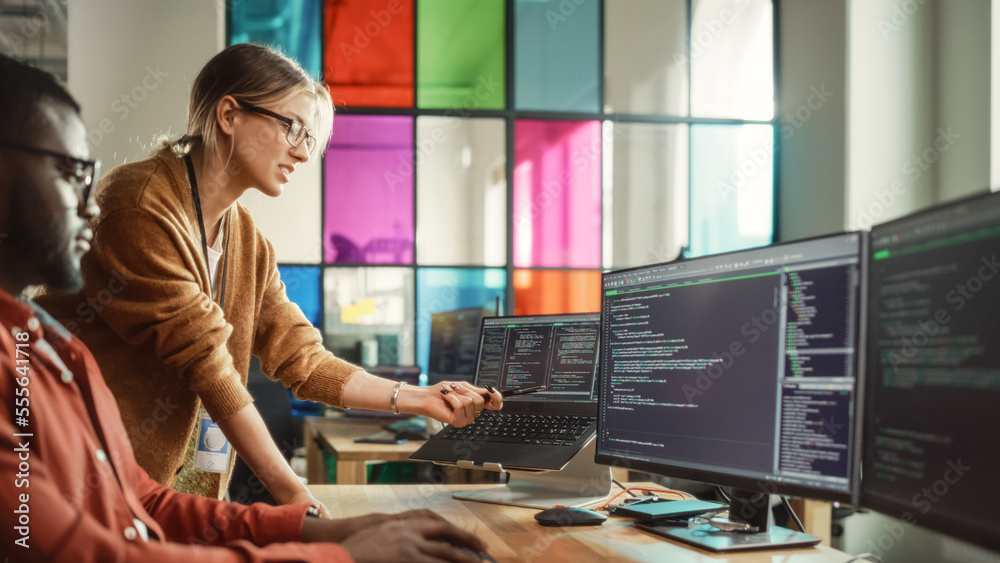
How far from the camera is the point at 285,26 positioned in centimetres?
462

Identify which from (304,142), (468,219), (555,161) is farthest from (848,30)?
(304,142)

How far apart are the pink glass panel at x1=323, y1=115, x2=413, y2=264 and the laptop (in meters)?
2.90

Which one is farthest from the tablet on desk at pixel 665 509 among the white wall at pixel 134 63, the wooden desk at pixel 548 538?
the white wall at pixel 134 63

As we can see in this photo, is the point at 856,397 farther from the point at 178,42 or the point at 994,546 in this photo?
the point at 178,42

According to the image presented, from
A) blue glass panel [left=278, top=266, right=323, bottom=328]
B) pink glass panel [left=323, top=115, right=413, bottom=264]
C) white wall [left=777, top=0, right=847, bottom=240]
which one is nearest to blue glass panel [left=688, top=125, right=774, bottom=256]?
white wall [left=777, top=0, right=847, bottom=240]

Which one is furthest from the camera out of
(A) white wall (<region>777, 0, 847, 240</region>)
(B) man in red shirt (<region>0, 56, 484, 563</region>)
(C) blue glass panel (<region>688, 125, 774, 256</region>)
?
(C) blue glass panel (<region>688, 125, 774, 256</region>)

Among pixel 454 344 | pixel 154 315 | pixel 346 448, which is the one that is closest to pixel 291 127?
pixel 154 315

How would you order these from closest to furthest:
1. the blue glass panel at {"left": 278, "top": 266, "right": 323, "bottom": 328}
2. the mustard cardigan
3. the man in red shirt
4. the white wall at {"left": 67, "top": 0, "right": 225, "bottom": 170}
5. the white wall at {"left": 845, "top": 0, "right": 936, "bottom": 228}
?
1. the man in red shirt
2. the mustard cardigan
3. the white wall at {"left": 845, "top": 0, "right": 936, "bottom": 228}
4. the white wall at {"left": 67, "top": 0, "right": 225, "bottom": 170}
5. the blue glass panel at {"left": 278, "top": 266, "right": 323, "bottom": 328}

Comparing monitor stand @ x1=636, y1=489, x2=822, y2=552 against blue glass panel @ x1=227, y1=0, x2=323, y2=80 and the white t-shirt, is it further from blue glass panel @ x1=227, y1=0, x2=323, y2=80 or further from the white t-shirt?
blue glass panel @ x1=227, y1=0, x2=323, y2=80

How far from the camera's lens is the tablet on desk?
53.5 inches

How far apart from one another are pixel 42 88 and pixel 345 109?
150 inches

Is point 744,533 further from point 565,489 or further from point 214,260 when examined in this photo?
point 214,260

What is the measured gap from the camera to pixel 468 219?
4758mm

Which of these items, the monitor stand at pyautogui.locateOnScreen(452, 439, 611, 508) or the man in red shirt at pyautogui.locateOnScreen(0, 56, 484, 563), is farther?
the monitor stand at pyautogui.locateOnScreen(452, 439, 611, 508)
